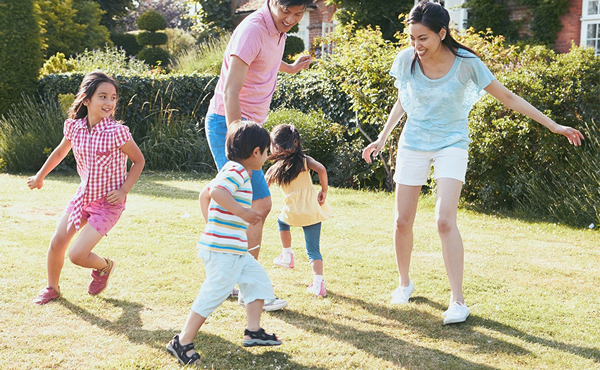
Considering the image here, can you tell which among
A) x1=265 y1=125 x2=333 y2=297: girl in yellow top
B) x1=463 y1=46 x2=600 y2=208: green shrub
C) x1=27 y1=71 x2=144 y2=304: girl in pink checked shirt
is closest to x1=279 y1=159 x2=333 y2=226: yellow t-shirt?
x1=265 y1=125 x2=333 y2=297: girl in yellow top

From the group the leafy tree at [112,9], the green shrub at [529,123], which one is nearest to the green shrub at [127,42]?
the leafy tree at [112,9]

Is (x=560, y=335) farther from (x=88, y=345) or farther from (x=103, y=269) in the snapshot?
(x=103, y=269)

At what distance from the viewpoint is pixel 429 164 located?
4.02 metres

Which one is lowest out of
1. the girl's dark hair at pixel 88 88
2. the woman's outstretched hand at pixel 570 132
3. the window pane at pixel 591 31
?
the woman's outstretched hand at pixel 570 132

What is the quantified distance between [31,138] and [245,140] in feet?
30.3

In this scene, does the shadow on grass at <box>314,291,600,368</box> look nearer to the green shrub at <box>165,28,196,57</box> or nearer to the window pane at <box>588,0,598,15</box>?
the window pane at <box>588,0,598,15</box>

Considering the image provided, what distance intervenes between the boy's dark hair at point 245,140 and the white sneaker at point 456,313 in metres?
1.52

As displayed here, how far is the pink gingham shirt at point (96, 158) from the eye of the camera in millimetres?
4121

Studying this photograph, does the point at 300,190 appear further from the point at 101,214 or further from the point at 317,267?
the point at 101,214

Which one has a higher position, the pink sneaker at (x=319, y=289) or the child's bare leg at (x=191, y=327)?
the child's bare leg at (x=191, y=327)

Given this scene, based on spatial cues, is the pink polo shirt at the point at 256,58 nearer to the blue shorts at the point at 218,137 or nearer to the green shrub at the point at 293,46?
the blue shorts at the point at 218,137

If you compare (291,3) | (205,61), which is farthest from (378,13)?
(291,3)

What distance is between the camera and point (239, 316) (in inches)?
152

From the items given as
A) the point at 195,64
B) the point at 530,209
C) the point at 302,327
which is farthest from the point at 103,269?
the point at 195,64
